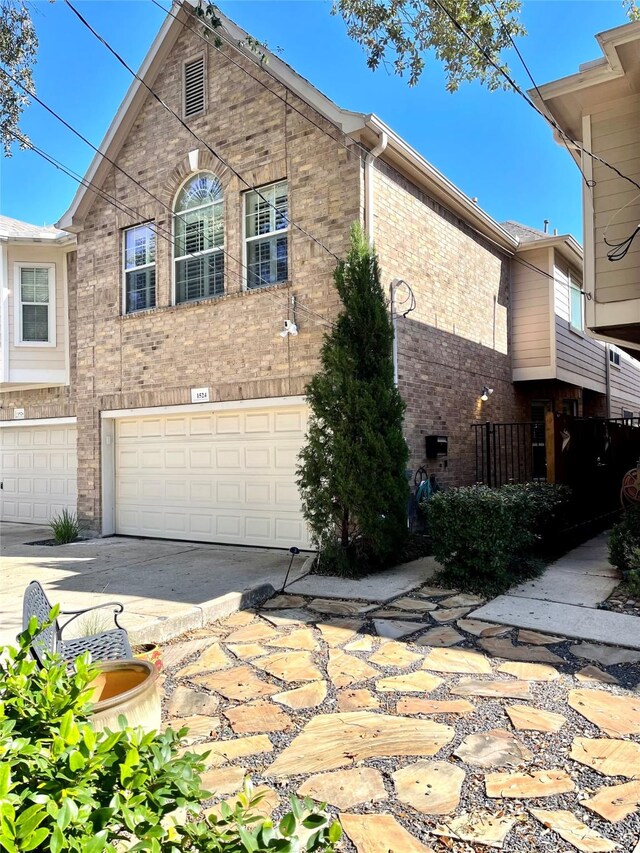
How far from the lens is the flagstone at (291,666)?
4.17 metres

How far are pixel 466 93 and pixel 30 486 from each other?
1123 centimetres

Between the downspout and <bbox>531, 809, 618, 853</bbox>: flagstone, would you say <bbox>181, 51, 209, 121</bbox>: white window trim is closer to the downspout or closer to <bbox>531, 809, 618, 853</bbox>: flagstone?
the downspout

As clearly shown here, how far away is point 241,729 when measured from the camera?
343 centimetres

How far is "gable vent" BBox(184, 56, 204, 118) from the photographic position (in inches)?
388

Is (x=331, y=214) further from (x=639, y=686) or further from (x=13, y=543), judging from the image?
(x=13, y=543)

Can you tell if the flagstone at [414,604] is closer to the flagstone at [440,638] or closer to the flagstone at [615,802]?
the flagstone at [440,638]

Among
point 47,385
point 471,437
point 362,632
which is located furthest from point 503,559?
point 47,385

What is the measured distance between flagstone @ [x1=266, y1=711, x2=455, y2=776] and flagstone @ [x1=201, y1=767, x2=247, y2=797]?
0.15 metres

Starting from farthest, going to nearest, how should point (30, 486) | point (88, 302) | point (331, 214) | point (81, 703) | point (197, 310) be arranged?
point (30, 486) → point (88, 302) → point (197, 310) → point (331, 214) → point (81, 703)

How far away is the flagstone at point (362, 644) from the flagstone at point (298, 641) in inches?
11.0

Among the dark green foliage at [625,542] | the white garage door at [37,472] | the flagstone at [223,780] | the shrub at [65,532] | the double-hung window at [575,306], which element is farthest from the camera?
the double-hung window at [575,306]

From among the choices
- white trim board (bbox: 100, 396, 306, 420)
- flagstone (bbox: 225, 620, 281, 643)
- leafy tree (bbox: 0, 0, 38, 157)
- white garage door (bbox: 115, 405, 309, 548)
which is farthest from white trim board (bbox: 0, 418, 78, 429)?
flagstone (bbox: 225, 620, 281, 643)

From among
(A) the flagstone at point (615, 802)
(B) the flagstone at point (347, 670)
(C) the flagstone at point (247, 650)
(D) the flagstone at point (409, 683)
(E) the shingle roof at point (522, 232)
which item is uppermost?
(E) the shingle roof at point (522, 232)

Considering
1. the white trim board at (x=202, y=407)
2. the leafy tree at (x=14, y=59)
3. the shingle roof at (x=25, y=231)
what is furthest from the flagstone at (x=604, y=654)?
the shingle roof at (x=25, y=231)
